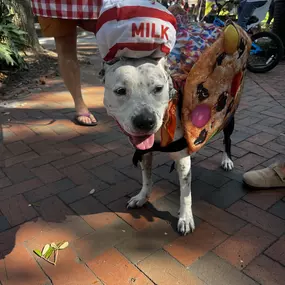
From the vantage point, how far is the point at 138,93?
1.81 meters

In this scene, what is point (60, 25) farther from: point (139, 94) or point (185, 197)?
point (185, 197)

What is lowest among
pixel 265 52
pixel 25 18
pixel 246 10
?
pixel 265 52

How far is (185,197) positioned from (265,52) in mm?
5614

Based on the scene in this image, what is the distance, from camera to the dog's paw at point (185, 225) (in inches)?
95.5

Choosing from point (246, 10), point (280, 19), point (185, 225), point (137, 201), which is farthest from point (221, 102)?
point (280, 19)

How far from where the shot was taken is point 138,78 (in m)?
1.80

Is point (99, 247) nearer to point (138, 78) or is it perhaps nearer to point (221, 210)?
point (221, 210)

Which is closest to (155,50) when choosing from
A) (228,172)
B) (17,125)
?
(228,172)

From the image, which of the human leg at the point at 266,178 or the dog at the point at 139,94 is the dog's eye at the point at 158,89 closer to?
the dog at the point at 139,94

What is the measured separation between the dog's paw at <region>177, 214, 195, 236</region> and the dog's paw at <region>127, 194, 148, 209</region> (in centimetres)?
39

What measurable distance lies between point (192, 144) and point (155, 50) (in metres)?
0.72

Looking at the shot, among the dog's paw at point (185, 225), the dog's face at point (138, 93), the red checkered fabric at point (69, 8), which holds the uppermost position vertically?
the red checkered fabric at point (69, 8)

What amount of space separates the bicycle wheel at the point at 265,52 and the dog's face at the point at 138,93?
522 centimetres

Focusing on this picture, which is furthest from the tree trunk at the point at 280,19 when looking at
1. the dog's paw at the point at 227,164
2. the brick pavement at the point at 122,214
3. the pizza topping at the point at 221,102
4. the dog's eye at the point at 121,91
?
the dog's eye at the point at 121,91
